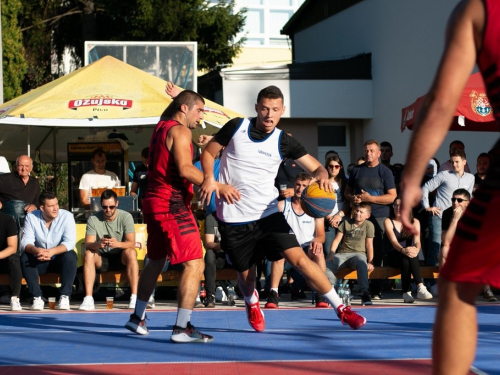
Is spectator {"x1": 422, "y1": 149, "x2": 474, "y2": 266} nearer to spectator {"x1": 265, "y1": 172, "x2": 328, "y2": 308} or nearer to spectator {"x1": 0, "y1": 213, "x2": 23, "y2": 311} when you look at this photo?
spectator {"x1": 265, "y1": 172, "x2": 328, "y2": 308}

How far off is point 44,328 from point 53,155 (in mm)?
8302

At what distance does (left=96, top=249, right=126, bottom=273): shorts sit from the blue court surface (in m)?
1.54

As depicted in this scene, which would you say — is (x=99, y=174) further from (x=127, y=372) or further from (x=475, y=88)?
(x=127, y=372)

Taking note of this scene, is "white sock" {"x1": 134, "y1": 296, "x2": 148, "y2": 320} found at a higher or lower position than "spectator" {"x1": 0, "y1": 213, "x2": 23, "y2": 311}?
lower

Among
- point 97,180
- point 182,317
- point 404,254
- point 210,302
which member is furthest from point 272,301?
point 97,180

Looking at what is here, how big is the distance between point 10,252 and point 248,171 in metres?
4.76

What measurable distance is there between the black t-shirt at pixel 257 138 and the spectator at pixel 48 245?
172 inches

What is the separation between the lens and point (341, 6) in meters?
27.9

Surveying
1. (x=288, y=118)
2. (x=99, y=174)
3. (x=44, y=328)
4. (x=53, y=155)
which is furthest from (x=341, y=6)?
(x=44, y=328)

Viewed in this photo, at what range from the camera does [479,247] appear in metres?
3.04

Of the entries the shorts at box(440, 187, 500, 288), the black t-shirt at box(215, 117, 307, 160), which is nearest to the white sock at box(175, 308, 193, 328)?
the black t-shirt at box(215, 117, 307, 160)

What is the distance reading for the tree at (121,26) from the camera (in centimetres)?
2988

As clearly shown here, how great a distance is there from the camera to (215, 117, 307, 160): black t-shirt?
24.1 feet

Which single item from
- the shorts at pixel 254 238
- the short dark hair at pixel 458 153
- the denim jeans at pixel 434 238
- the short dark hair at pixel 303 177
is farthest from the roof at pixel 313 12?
the shorts at pixel 254 238
